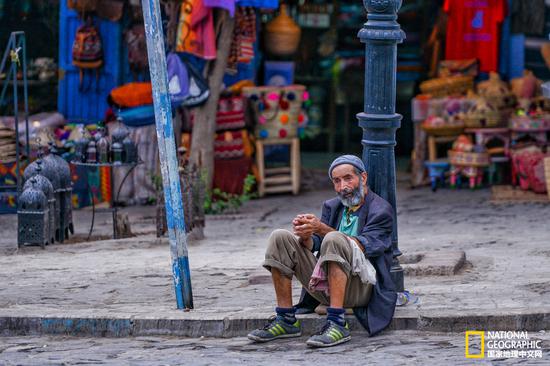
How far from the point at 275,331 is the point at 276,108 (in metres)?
9.28

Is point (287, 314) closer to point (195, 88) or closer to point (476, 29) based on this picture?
point (195, 88)

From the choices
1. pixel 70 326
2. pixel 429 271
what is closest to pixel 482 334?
pixel 429 271

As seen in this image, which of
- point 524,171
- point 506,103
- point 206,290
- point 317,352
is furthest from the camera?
point 506,103

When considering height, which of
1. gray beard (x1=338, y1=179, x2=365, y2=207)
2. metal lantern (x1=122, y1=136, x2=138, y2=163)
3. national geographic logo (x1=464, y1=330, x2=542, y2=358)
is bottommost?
national geographic logo (x1=464, y1=330, x2=542, y2=358)

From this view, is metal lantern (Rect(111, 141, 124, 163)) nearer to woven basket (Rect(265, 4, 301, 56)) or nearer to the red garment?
woven basket (Rect(265, 4, 301, 56))

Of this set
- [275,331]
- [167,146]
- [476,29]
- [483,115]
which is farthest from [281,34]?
[275,331]

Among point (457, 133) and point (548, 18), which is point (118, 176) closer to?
point (457, 133)

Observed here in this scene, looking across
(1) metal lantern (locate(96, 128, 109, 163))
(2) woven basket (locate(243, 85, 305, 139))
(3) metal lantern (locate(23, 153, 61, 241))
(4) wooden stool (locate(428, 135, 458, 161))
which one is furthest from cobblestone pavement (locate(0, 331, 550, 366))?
(4) wooden stool (locate(428, 135, 458, 161))

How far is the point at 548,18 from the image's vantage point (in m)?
17.8

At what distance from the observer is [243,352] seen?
795 cm

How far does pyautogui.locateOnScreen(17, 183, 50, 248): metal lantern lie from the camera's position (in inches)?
492

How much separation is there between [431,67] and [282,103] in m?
2.67

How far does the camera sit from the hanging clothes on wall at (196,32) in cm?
1593

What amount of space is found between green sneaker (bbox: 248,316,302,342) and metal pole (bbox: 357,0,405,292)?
922 mm
